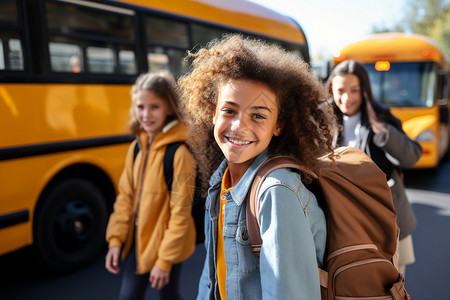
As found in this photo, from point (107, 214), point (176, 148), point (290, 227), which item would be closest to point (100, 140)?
point (107, 214)

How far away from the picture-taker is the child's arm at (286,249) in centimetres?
107

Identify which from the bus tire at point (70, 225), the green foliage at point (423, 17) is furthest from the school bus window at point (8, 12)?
the green foliage at point (423, 17)

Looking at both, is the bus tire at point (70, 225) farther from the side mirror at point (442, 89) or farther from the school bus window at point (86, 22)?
the side mirror at point (442, 89)

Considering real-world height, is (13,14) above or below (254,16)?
below

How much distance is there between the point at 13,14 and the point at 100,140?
1376 millimetres

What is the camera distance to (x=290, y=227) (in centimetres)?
109

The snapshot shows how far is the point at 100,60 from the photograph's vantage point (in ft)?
14.5

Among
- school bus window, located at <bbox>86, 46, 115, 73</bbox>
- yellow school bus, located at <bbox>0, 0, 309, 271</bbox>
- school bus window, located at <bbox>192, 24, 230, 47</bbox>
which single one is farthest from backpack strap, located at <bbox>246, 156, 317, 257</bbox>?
school bus window, located at <bbox>192, 24, 230, 47</bbox>

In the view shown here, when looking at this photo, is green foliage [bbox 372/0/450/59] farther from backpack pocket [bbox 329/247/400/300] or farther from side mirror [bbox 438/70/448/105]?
backpack pocket [bbox 329/247/400/300]

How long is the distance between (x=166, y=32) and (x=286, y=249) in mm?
4487

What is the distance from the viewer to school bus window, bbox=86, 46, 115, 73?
434 cm

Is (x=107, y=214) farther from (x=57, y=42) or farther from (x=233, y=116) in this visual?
(x=233, y=116)

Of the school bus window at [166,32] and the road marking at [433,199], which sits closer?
the school bus window at [166,32]

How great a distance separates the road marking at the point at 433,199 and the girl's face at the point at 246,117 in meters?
5.32
